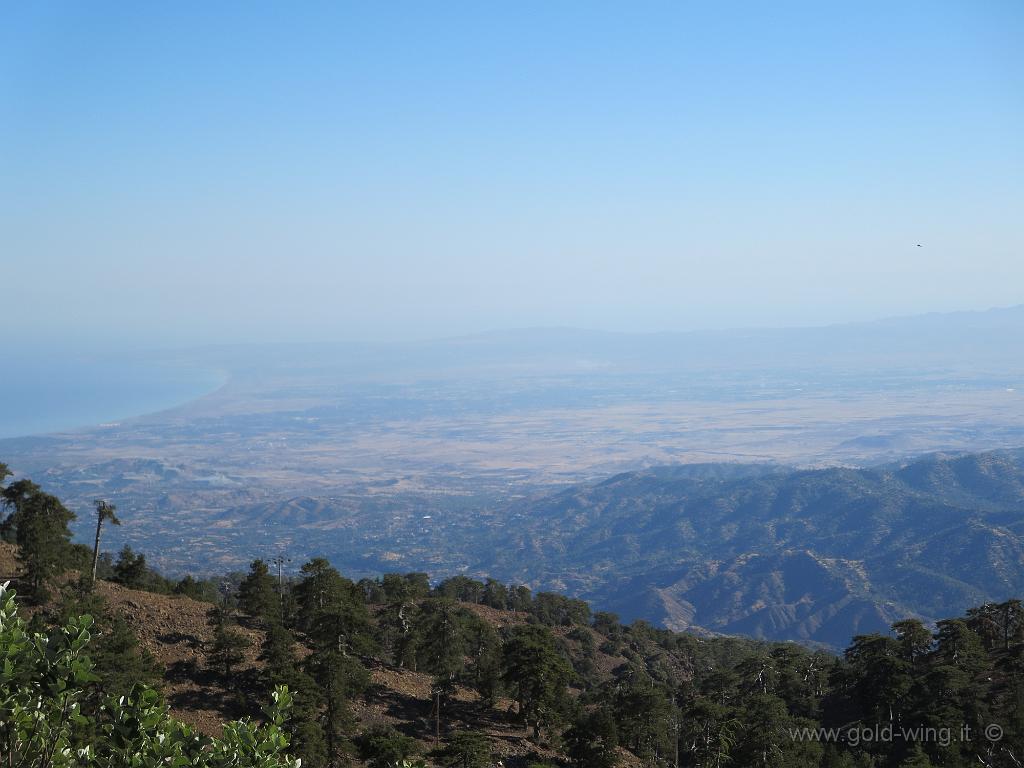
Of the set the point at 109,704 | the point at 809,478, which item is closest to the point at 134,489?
the point at 809,478

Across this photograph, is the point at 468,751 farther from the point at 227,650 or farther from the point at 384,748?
the point at 227,650

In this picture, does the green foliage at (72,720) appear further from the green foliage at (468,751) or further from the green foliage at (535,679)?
the green foliage at (535,679)

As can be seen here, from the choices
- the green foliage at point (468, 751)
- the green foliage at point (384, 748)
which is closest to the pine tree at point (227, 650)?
the green foliage at point (384, 748)

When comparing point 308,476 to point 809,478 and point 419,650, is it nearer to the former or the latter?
point 809,478

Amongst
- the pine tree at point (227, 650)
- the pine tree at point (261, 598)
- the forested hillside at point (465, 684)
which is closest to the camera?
the forested hillside at point (465, 684)

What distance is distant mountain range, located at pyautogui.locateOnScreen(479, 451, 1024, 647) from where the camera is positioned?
106 meters

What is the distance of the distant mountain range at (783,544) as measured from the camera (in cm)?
10556

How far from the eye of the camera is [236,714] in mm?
26234

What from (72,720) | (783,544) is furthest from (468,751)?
(783,544)

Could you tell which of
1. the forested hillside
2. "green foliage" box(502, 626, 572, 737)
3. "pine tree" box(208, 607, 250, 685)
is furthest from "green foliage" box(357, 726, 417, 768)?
"green foliage" box(502, 626, 572, 737)

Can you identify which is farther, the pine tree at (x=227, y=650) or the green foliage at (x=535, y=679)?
the green foliage at (x=535, y=679)

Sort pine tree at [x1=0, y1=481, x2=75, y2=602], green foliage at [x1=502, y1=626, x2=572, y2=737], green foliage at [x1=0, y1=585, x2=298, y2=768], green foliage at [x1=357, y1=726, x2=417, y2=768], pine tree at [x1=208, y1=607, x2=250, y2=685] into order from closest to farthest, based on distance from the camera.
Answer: green foliage at [x1=0, y1=585, x2=298, y2=768], green foliage at [x1=357, y1=726, x2=417, y2=768], pine tree at [x1=208, y1=607, x2=250, y2=685], pine tree at [x1=0, y1=481, x2=75, y2=602], green foliage at [x1=502, y1=626, x2=572, y2=737]

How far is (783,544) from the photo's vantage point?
462ft

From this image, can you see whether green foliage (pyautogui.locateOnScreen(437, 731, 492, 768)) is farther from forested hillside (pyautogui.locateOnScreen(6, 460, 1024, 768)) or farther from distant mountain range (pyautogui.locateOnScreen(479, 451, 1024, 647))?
distant mountain range (pyautogui.locateOnScreen(479, 451, 1024, 647))
